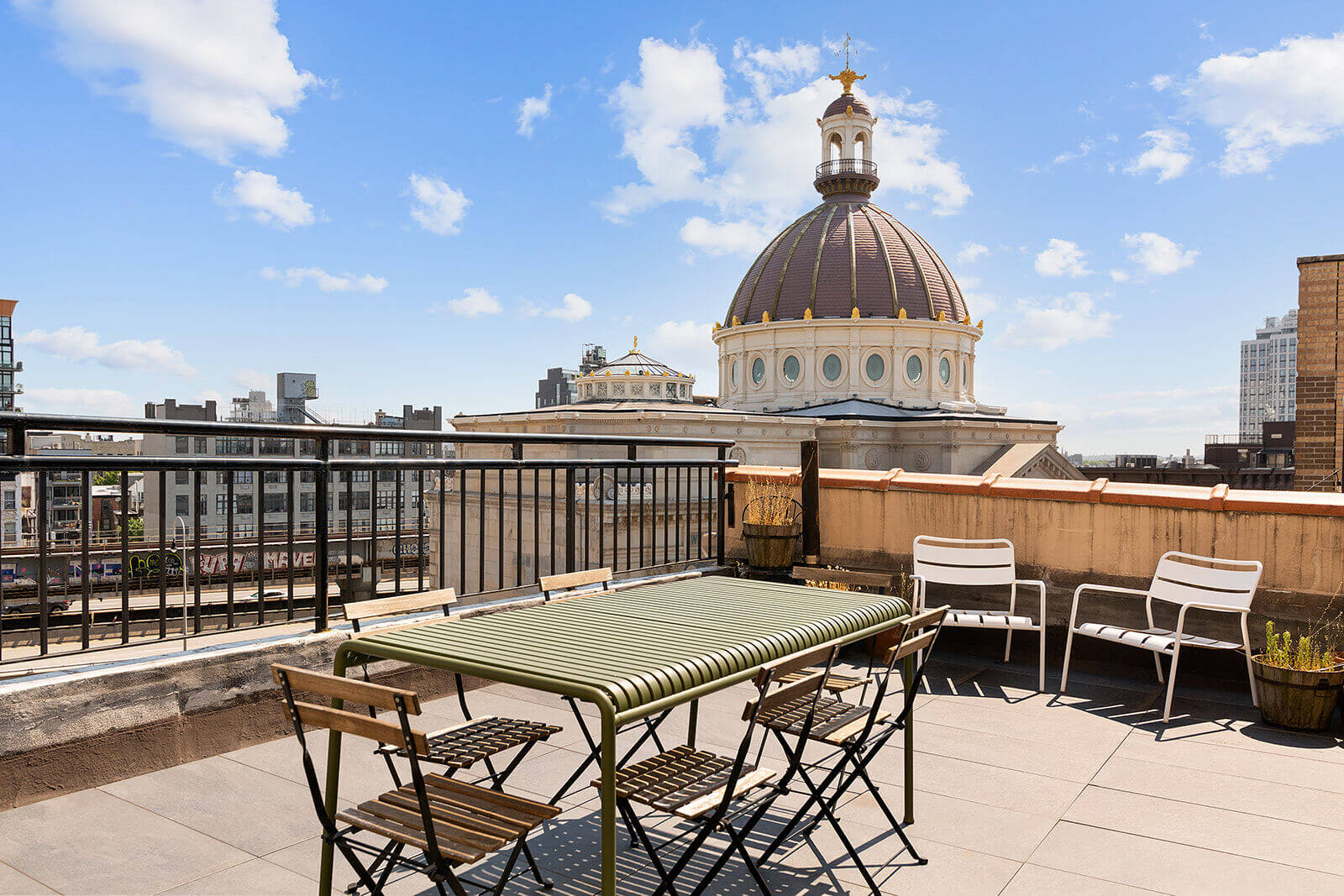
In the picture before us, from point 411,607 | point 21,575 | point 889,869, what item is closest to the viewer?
point 889,869

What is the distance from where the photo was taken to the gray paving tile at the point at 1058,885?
3.08m

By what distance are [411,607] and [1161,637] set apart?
14.6 feet

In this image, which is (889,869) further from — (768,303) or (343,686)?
(768,303)

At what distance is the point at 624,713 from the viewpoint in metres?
2.39

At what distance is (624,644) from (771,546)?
14.3 feet

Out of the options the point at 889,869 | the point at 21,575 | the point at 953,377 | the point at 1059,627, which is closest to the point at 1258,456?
the point at 953,377

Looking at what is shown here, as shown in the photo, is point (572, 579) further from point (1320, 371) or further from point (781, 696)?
point (1320, 371)

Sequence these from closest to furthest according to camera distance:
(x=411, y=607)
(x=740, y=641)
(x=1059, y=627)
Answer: (x=740, y=641) < (x=411, y=607) < (x=1059, y=627)

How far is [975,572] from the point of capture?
6.26 m

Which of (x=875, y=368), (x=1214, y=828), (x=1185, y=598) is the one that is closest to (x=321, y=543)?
(x=1214, y=828)

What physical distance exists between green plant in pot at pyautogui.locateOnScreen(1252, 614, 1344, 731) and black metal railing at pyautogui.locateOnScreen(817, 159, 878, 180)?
64.8 metres

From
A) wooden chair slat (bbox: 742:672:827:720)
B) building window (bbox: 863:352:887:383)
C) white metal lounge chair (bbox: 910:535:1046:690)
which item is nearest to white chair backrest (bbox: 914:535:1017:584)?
white metal lounge chair (bbox: 910:535:1046:690)

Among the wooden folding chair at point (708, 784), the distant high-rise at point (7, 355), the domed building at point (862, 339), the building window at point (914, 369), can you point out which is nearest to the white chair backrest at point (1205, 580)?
the wooden folding chair at point (708, 784)

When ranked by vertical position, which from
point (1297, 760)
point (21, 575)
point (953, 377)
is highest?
point (953, 377)
